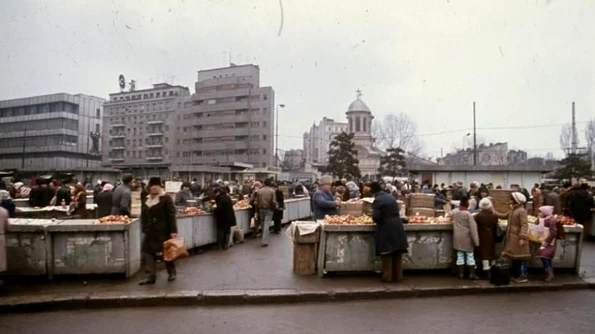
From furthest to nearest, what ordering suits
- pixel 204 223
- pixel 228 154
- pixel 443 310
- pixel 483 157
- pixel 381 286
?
1. pixel 228 154
2. pixel 483 157
3. pixel 204 223
4. pixel 381 286
5. pixel 443 310

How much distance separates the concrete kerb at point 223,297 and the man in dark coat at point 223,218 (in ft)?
15.8

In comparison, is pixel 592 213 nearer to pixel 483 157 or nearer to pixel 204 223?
pixel 204 223

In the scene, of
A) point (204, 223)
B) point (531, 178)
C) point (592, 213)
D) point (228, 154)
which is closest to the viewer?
point (204, 223)

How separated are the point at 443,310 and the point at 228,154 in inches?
3689

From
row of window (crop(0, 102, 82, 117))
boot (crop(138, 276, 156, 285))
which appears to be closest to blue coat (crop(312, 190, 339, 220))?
boot (crop(138, 276, 156, 285))

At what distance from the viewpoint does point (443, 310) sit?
24.1ft

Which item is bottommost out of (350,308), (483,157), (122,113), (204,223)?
(350,308)

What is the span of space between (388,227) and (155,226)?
420cm

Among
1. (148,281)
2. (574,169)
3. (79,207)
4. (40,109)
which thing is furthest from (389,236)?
(40,109)

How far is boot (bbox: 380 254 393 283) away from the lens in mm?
8844

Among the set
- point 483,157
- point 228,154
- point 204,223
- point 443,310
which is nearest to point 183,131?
point 228,154

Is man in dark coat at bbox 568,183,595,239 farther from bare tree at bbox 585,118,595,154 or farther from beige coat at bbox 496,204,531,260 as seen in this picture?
bare tree at bbox 585,118,595,154

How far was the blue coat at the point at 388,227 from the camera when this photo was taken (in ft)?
28.4

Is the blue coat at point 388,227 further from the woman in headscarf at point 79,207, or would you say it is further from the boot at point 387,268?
the woman in headscarf at point 79,207
